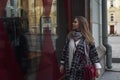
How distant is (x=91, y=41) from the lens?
18.7 ft

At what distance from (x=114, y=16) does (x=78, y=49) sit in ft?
247

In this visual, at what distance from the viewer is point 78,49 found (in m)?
5.68

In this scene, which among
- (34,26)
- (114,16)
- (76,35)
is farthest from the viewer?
(114,16)

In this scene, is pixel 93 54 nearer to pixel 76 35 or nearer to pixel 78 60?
pixel 78 60

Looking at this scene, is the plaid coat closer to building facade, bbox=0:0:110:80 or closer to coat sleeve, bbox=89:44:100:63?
coat sleeve, bbox=89:44:100:63

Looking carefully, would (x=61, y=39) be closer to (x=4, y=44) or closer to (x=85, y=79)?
(x=85, y=79)

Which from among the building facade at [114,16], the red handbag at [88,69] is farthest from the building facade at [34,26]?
the building facade at [114,16]

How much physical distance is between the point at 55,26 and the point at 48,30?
2.55ft

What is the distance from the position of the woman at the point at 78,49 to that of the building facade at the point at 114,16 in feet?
243

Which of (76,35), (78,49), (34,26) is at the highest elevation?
(34,26)

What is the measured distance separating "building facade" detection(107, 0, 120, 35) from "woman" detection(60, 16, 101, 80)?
74.0 metres

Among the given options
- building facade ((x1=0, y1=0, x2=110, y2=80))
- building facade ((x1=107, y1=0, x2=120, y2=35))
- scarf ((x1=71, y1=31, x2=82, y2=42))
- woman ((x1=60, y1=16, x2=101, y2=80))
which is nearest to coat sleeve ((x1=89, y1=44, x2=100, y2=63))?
woman ((x1=60, y1=16, x2=101, y2=80))

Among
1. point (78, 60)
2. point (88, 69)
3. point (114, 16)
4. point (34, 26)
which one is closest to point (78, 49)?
point (78, 60)

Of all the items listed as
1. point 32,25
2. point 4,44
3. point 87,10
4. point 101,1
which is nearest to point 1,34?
point 4,44
